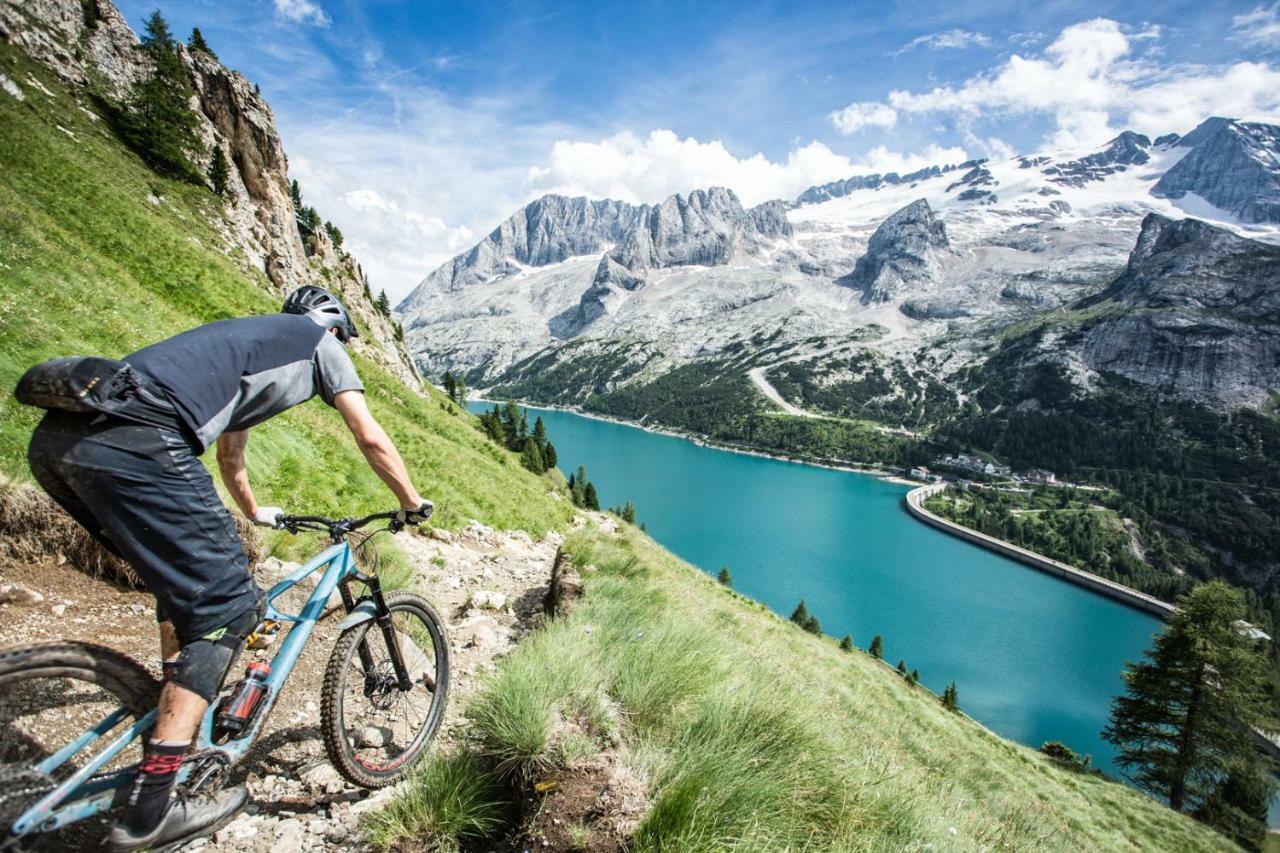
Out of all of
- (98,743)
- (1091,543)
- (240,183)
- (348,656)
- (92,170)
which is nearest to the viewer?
(98,743)

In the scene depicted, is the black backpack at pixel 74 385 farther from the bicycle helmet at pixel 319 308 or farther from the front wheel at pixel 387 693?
the front wheel at pixel 387 693

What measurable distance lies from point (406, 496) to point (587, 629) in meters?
2.68

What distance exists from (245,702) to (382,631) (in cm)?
114

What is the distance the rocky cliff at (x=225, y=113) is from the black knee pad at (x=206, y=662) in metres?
36.4

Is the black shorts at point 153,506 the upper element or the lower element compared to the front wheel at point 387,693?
upper

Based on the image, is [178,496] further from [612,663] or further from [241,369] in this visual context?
[612,663]

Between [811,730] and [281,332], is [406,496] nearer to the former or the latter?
[281,332]

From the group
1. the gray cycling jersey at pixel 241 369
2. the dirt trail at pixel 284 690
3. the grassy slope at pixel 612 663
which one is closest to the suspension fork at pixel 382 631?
the dirt trail at pixel 284 690

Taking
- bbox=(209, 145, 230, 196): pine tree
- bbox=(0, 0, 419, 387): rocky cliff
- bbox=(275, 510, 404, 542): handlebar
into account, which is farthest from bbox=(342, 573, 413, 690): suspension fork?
bbox=(209, 145, 230, 196): pine tree

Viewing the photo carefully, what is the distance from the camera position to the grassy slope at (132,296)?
34.3 feet

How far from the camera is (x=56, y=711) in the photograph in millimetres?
3172

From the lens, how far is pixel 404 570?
8289 mm

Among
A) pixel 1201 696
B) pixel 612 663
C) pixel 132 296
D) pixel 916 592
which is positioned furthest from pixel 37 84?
pixel 916 592

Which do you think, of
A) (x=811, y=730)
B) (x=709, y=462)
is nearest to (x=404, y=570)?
(x=811, y=730)
